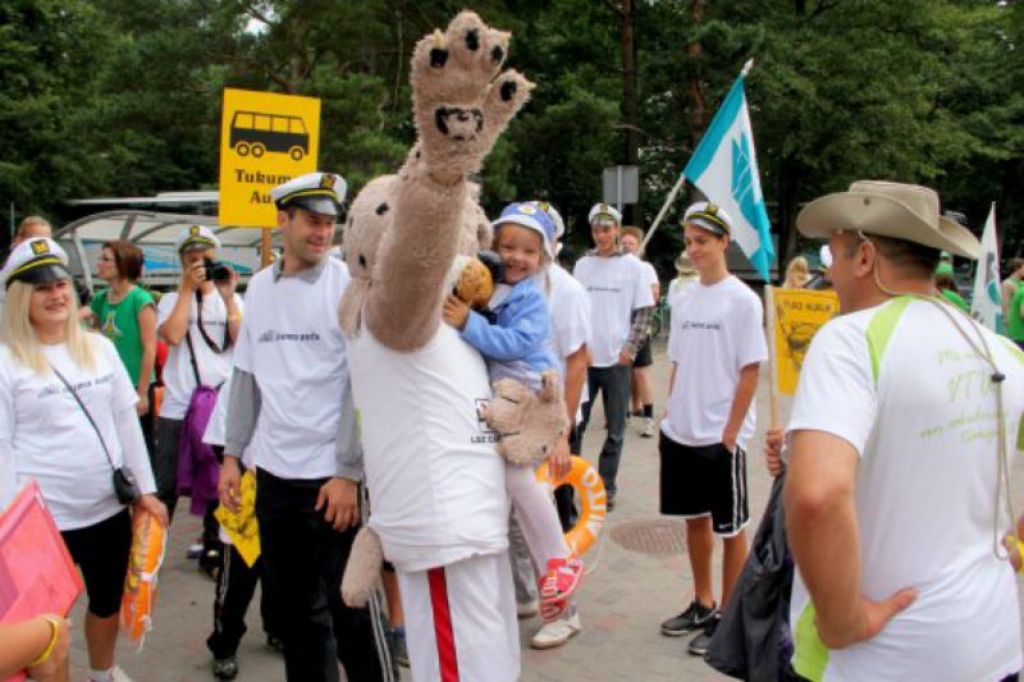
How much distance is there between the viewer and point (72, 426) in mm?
3502

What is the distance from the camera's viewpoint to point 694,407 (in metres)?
4.54

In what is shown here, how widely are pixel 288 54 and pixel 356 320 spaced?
16.3 m

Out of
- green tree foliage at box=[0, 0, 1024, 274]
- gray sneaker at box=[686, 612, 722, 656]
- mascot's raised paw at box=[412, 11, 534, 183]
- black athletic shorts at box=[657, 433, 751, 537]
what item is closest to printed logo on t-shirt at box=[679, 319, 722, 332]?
black athletic shorts at box=[657, 433, 751, 537]

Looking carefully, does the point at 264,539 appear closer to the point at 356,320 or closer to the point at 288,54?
the point at 356,320

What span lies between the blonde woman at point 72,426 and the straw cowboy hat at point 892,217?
2.82 meters

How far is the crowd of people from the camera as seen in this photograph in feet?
6.42

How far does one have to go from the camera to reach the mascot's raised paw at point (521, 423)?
269 centimetres

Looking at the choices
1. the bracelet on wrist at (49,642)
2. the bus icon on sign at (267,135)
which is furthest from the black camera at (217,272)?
the bracelet on wrist at (49,642)

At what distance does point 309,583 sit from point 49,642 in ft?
4.69

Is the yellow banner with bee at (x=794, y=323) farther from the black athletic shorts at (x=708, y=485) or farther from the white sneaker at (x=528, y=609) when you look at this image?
the white sneaker at (x=528, y=609)

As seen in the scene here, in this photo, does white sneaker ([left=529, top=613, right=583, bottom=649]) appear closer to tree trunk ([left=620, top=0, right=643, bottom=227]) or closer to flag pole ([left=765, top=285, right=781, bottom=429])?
flag pole ([left=765, top=285, right=781, bottom=429])

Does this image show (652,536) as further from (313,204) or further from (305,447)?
(313,204)

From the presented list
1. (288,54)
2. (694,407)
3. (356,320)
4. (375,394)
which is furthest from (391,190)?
(288,54)

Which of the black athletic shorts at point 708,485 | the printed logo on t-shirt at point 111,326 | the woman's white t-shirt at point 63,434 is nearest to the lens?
the woman's white t-shirt at point 63,434
